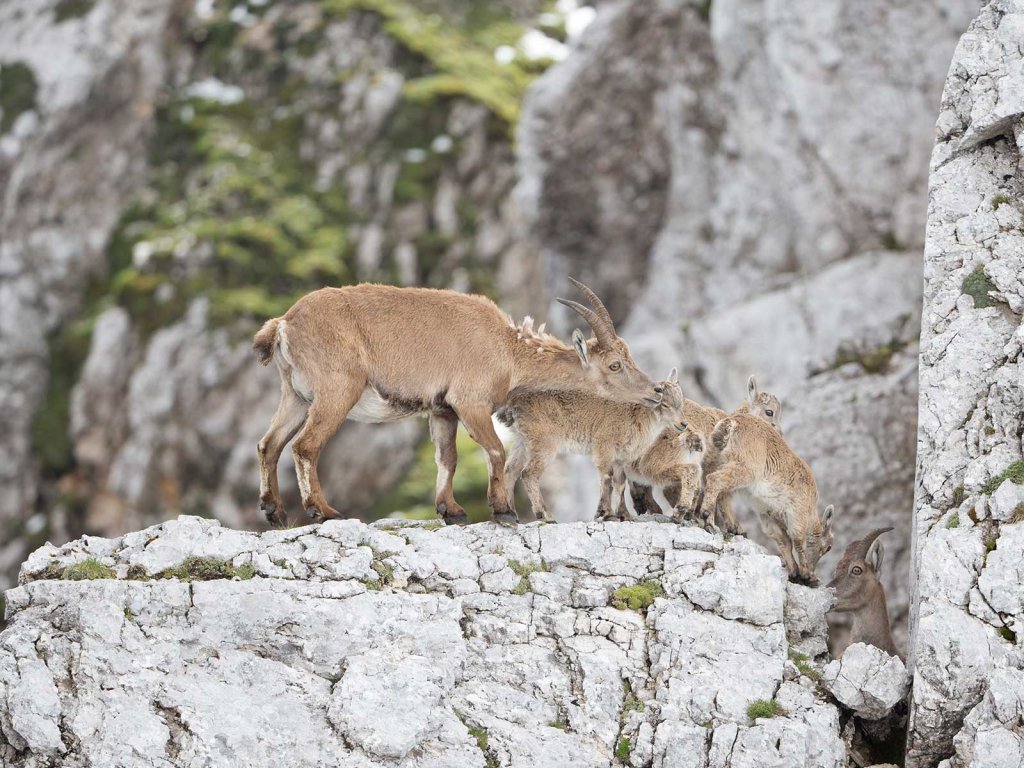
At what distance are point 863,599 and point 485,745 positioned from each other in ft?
18.7

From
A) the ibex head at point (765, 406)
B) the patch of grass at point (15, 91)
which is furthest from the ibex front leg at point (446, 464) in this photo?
the patch of grass at point (15, 91)

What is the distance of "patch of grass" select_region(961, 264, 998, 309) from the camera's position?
15.5 m

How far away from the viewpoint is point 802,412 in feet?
72.7

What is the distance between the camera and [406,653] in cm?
1348

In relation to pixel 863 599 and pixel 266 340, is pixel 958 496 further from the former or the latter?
pixel 266 340

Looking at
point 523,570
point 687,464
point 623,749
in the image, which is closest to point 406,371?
point 523,570

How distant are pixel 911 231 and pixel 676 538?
1277 centimetres

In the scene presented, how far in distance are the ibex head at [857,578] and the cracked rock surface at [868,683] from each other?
201 centimetres

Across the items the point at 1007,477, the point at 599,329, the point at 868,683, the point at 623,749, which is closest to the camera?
the point at 623,749

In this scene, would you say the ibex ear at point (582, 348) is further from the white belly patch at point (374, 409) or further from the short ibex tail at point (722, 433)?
the white belly patch at point (374, 409)

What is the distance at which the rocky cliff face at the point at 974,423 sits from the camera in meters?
12.9

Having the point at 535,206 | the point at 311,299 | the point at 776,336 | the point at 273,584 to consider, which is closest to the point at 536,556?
the point at 273,584

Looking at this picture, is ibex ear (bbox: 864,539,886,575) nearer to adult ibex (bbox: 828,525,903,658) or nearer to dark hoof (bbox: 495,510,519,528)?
adult ibex (bbox: 828,525,903,658)

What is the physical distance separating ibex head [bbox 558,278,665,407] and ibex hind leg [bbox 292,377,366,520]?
3.07 m
